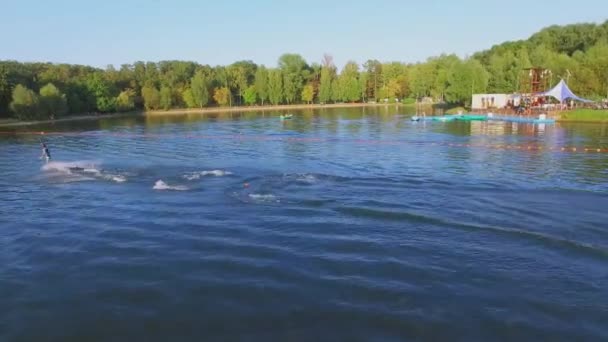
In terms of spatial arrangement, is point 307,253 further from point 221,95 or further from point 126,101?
point 221,95

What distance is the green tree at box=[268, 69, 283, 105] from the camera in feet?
528

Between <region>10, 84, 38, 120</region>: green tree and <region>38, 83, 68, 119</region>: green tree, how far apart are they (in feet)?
6.37

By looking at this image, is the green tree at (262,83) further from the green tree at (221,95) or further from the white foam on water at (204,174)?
the white foam on water at (204,174)

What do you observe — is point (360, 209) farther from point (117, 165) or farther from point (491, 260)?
point (117, 165)

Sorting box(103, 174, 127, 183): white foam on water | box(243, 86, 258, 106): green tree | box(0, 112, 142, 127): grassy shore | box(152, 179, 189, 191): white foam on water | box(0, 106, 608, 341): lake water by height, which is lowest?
box(0, 106, 608, 341): lake water

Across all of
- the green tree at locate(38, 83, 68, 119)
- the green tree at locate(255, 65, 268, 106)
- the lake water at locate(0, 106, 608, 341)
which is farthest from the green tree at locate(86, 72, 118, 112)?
the lake water at locate(0, 106, 608, 341)

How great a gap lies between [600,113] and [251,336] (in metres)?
73.4

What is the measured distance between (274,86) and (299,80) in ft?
34.4

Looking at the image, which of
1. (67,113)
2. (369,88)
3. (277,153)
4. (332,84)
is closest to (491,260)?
(277,153)

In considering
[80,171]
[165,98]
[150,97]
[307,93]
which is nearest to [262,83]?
[307,93]

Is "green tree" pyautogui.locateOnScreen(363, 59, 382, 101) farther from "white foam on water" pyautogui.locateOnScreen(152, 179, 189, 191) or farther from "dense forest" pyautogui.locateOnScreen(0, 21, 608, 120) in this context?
"white foam on water" pyautogui.locateOnScreen(152, 179, 189, 191)

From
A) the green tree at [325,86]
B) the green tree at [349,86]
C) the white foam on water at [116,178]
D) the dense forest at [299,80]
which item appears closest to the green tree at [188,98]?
the dense forest at [299,80]

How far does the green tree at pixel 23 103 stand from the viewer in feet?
310

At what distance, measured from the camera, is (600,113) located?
69250 millimetres
